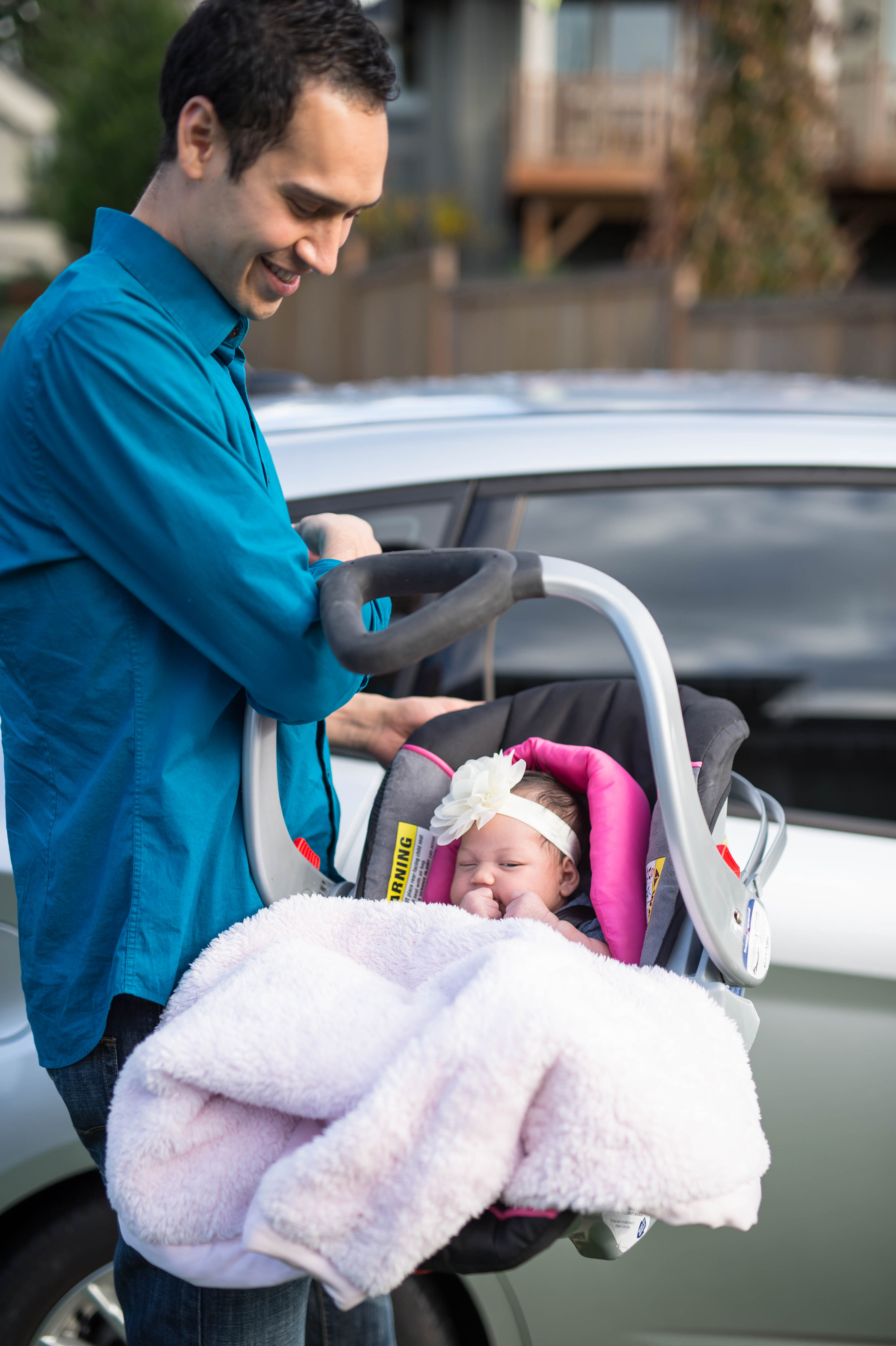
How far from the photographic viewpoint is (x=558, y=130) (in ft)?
48.4

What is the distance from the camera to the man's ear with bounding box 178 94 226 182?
111cm

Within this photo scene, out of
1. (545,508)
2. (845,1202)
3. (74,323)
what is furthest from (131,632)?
(845,1202)

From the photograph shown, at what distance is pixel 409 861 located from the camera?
1494mm

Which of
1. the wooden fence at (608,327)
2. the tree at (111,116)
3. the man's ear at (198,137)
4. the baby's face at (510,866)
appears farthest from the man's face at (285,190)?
the tree at (111,116)

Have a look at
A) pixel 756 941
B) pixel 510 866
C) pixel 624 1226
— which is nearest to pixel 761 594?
pixel 510 866

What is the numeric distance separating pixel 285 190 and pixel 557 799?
0.82 metres

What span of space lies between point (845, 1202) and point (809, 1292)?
16 centimetres

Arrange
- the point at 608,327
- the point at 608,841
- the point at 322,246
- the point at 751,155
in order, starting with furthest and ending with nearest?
the point at 751,155 → the point at 608,327 → the point at 608,841 → the point at 322,246

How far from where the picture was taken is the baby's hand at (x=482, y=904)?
4.64 feet

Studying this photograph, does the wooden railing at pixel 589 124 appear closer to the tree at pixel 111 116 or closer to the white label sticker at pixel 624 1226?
the tree at pixel 111 116

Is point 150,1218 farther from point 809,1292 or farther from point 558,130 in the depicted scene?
point 558,130

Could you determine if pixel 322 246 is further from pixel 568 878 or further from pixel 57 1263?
pixel 57 1263

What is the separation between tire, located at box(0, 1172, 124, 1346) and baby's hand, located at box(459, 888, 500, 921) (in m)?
0.85

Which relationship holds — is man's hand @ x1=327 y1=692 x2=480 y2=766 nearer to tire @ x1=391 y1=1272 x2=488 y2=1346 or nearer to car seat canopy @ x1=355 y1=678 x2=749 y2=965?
car seat canopy @ x1=355 y1=678 x2=749 y2=965
